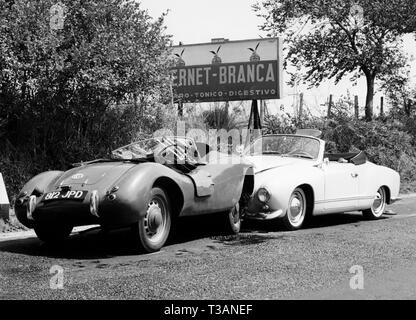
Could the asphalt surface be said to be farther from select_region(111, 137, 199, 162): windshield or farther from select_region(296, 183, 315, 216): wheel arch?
select_region(111, 137, 199, 162): windshield

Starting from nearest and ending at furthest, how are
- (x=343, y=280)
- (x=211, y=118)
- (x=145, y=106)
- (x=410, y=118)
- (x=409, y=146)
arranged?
(x=343, y=280), (x=145, y=106), (x=211, y=118), (x=409, y=146), (x=410, y=118)

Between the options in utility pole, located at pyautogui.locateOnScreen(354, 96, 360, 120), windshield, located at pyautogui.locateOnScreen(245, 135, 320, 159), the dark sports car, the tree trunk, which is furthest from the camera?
the tree trunk

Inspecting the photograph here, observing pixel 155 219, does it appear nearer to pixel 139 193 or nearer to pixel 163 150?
pixel 139 193

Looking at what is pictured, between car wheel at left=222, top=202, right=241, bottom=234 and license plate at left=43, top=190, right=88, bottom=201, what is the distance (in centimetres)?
231

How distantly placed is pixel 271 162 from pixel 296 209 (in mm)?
823

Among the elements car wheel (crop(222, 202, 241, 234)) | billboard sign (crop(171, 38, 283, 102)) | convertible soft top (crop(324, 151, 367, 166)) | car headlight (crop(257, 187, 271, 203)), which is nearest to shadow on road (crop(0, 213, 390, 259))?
car wheel (crop(222, 202, 241, 234))

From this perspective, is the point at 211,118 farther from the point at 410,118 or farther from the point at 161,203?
the point at 161,203

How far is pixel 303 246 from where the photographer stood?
24.5ft

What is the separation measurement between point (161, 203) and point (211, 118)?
38.7 ft

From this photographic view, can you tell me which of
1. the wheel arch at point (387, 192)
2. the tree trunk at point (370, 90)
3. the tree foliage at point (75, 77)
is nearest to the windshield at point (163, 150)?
the tree foliage at point (75, 77)

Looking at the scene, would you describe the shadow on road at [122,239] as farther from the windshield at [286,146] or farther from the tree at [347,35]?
the tree at [347,35]

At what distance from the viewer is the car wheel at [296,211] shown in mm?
8906

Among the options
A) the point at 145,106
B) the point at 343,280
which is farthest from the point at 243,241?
the point at 145,106

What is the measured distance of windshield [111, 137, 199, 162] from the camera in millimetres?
7875
